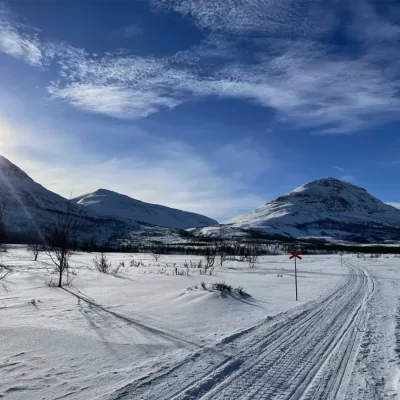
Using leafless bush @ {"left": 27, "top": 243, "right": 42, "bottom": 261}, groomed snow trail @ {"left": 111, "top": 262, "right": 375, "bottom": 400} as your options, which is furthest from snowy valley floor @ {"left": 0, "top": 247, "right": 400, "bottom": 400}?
leafless bush @ {"left": 27, "top": 243, "right": 42, "bottom": 261}

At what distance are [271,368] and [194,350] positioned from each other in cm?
158

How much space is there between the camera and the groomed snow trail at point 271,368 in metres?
5.39

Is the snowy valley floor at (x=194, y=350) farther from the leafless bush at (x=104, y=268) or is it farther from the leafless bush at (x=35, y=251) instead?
the leafless bush at (x=35, y=251)

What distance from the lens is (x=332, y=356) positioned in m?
7.25

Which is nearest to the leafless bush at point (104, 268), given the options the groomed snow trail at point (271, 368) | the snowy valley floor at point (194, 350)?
the snowy valley floor at point (194, 350)

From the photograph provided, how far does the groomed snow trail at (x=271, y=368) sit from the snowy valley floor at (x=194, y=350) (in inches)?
0.6

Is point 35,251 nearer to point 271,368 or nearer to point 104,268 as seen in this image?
point 104,268

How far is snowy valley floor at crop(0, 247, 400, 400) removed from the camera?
5504 millimetres

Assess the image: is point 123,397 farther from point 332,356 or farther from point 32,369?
point 332,356

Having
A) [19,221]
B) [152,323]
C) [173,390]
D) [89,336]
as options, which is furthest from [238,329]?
[19,221]

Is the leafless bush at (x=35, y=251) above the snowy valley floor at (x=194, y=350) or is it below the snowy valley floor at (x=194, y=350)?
above

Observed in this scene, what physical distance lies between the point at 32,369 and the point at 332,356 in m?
5.23

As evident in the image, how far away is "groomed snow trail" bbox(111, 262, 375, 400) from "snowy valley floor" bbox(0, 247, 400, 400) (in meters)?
0.02

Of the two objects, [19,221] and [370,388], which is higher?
[19,221]
